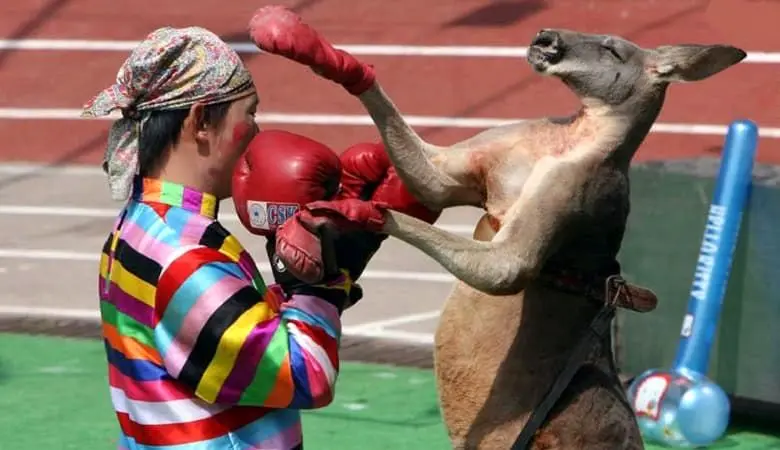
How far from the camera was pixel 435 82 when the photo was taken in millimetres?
12898

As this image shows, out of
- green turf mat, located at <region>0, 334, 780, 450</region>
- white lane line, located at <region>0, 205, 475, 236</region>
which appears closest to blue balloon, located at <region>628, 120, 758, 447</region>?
green turf mat, located at <region>0, 334, 780, 450</region>

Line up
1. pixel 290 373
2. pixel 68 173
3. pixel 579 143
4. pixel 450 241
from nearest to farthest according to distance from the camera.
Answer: pixel 290 373
pixel 450 241
pixel 579 143
pixel 68 173

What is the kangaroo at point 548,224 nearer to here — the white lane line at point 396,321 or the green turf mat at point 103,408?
the green turf mat at point 103,408

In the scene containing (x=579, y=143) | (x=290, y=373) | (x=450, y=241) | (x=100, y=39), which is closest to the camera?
(x=290, y=373)

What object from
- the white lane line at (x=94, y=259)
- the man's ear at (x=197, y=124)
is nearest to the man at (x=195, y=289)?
the man's ear at (x=197, y=124)

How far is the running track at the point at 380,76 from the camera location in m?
12.0

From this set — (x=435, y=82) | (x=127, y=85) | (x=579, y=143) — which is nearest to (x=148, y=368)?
(x=127, y=85)

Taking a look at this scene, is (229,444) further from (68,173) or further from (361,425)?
(68,173)

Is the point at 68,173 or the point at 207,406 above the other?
the point at 207,406

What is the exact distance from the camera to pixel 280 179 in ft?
9.47

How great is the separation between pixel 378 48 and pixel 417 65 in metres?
0.41

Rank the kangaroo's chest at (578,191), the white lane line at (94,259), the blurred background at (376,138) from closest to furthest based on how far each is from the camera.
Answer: the kangaroo's chest at (578,191)
the blurred background at (376,138)
the white lane line at (94,259)

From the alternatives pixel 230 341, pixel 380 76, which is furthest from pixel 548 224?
pixel 380 76

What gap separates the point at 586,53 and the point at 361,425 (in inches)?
137
